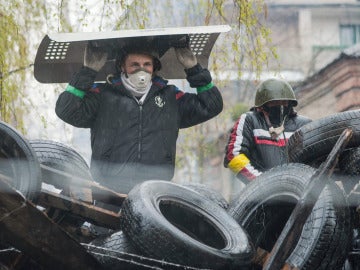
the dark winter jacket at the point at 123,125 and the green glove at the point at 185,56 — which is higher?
the green glove at the point at 185,56

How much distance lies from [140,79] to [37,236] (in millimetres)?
2349

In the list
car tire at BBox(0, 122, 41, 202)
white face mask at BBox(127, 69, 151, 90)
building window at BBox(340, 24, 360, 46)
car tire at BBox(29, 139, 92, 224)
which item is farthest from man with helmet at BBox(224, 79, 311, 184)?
building window at BBox(340, 24, 360, 46)

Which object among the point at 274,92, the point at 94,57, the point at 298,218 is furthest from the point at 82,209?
the point at 274,92

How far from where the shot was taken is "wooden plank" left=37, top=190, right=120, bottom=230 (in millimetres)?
5117

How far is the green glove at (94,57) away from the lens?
243 inches

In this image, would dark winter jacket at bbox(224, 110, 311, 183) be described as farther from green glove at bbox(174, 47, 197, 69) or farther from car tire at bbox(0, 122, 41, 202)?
car tire at bbox(0, 122, 41, 202)

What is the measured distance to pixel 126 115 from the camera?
6.27 m

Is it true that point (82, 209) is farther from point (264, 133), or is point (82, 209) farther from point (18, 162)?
point (264, 133)

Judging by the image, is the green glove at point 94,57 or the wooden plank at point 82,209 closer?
the wooden plank at point 82,209

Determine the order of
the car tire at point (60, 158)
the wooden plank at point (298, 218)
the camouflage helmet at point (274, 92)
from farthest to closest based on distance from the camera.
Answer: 1. the camouflage helmet at point (274, 92)
2. the car tire at point (60, 158)
3. the wooden plank at point (298, 218)

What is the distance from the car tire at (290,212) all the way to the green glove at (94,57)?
1.35m

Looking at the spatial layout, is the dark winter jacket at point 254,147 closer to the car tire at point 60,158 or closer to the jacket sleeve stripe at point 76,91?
the car tire at point 60,158

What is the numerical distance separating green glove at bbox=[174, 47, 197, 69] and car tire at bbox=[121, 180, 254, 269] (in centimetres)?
121

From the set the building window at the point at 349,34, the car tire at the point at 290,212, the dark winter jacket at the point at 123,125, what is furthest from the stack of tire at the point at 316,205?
the building window at the point at 349,34
